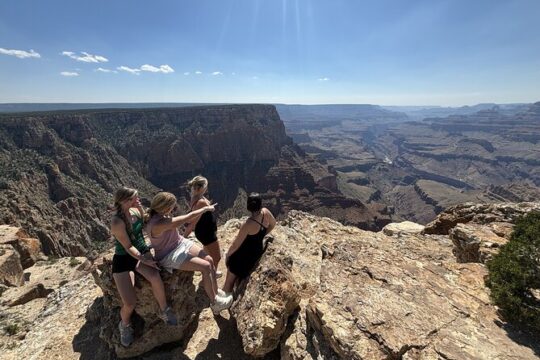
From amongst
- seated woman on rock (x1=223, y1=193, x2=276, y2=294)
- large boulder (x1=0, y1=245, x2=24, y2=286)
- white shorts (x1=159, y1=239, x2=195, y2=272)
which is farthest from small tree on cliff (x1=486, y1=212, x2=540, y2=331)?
large boulder (x1=0, y1=245, x2=24, y2=286)

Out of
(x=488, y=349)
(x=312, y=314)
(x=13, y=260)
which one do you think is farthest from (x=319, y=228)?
(x=13, y=260)

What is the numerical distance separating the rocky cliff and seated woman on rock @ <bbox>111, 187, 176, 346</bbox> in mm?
366

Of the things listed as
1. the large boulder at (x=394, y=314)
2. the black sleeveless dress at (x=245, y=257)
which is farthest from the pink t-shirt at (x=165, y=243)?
the large boulder at (x=394, y=314)

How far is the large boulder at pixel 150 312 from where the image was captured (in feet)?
23.5

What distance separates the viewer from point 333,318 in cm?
611

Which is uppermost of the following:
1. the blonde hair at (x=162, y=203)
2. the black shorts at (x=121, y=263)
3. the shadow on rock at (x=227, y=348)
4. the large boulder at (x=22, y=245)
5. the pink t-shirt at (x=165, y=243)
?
the blonde hair at (x=162, y=203)

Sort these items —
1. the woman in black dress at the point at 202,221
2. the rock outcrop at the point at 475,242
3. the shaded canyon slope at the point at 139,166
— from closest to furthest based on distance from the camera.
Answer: the woman in black dress at the point at 202,221 < the rock outcrop at the point at 475,242 < the shaded canyon slope at the point at 139,166

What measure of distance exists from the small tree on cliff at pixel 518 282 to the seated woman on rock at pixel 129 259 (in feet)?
22.5

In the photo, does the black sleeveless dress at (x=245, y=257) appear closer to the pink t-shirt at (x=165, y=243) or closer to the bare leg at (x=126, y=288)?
the pink t-shirt at (x=165, y=243)

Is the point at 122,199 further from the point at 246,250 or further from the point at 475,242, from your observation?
the point at 475,242

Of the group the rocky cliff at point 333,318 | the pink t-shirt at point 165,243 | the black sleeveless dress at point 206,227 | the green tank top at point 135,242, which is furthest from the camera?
the black sleeveless dress at point 206,227

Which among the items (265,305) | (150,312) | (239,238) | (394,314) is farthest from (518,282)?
(150,312)

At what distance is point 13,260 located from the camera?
56.0 feet

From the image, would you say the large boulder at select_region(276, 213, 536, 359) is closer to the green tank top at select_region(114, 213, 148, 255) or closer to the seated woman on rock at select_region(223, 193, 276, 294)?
the seated woman on rock at select_region(223, 193, 276, 294)
